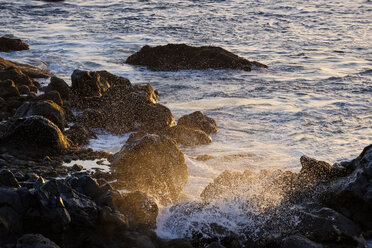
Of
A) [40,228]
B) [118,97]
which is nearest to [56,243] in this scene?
[40,228]

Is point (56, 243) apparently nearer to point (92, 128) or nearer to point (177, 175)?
point (177, 175)

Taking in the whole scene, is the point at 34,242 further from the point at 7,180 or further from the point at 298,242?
the point at 298,242

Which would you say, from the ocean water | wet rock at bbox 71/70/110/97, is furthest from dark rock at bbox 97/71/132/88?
the ocean water

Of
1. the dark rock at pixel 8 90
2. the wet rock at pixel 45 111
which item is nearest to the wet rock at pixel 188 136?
the wet rock at pixel 45 111

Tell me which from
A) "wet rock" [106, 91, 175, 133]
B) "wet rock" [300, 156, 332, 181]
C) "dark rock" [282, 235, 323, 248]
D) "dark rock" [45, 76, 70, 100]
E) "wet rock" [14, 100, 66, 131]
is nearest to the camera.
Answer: "dark rock" [282, 235, 323, 248]

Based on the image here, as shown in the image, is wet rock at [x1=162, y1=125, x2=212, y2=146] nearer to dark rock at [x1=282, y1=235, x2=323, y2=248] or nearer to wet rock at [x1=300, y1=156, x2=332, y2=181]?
wet rock at [x1=300, y1=156, x2=332, y2=181]

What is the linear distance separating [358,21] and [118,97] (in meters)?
13.6

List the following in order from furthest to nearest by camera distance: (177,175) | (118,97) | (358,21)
Answer: (358,21) < (118,97) < (177,175)

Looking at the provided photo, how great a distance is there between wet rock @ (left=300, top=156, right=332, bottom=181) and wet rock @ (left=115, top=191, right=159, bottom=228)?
1959mm

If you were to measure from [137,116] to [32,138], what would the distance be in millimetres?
2293

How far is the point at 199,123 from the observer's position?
8.42m

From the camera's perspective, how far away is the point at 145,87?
31.0 ft

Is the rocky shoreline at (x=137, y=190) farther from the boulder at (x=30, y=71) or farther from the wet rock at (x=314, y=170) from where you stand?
the boulder at (x=30, y=71)

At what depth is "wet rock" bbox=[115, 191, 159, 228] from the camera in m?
4.84
